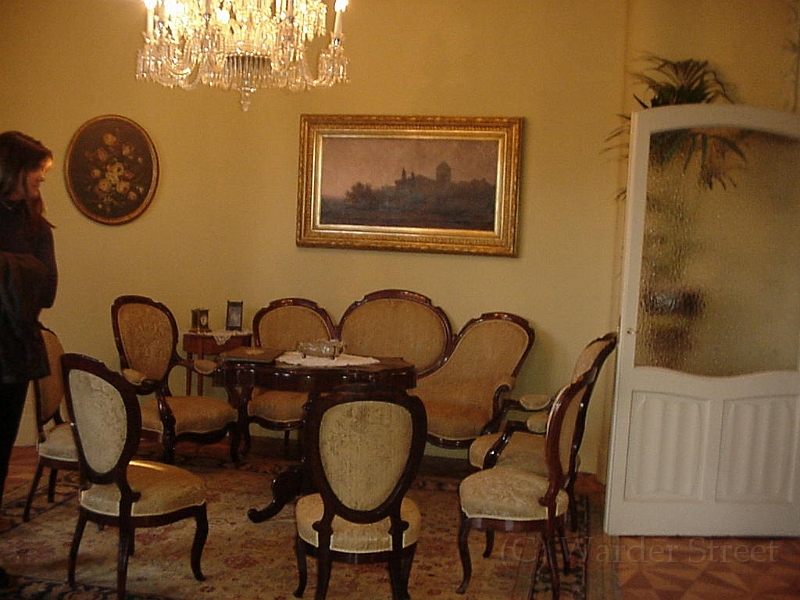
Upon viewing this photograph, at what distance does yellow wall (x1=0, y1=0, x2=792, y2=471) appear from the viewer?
16.9 ft

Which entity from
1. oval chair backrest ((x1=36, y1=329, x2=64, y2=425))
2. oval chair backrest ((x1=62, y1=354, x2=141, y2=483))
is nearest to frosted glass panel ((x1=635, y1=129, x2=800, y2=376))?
oval chair backrest ((x1=62, y1=354, x2=141, y2=483))

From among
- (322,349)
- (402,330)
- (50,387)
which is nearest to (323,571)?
(322,349)

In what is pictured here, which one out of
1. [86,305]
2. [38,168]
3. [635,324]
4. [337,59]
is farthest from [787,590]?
[86,305]

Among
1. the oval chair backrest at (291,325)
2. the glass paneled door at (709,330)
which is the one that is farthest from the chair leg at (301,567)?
the oval chair backrest at (291,325)

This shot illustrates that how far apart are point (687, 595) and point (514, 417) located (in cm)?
209

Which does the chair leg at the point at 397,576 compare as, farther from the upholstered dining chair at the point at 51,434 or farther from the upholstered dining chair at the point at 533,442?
the upholstered dining chair at the point at 51,434

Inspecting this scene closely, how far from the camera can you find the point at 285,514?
13.7 feet

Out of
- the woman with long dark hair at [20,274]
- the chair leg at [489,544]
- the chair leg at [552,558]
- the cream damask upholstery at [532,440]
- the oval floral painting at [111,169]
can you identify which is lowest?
the chair leg at [489,544]

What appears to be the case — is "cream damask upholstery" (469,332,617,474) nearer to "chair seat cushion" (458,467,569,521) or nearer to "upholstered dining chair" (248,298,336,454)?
"chair seat cushion" (458,467,569,521)

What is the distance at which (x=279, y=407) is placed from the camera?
4.80 meters

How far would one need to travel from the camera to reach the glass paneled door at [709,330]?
13.3 feet

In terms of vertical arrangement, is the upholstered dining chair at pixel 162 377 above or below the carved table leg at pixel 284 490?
above

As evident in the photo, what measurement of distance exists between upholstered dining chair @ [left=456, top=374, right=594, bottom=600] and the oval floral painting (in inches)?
141

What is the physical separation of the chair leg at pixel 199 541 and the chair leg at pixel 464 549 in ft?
3.38
